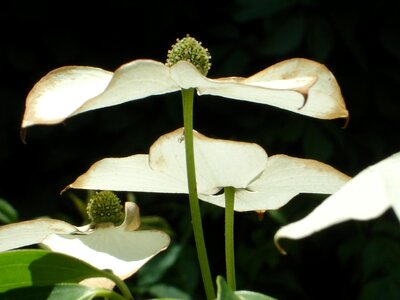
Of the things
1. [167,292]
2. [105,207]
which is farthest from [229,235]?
[167,292]

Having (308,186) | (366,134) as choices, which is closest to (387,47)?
(366,134)

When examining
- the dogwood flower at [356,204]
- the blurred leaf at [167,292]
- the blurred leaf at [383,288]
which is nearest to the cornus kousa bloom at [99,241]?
the dogwood flower at [356,204]

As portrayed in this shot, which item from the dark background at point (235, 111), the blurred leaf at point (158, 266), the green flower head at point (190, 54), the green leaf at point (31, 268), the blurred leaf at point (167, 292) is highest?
the green flower head at point (190, 54)

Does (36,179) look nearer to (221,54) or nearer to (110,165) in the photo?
(221,54)

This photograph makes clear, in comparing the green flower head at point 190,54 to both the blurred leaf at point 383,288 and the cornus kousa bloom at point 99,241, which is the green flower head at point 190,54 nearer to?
the cornus kousa bloom at point 99,241

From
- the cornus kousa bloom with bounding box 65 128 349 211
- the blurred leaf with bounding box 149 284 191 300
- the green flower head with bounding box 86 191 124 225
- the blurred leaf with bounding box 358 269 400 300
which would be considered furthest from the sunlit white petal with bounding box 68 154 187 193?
the blurred leaf with bounding box 358 269 400 300
